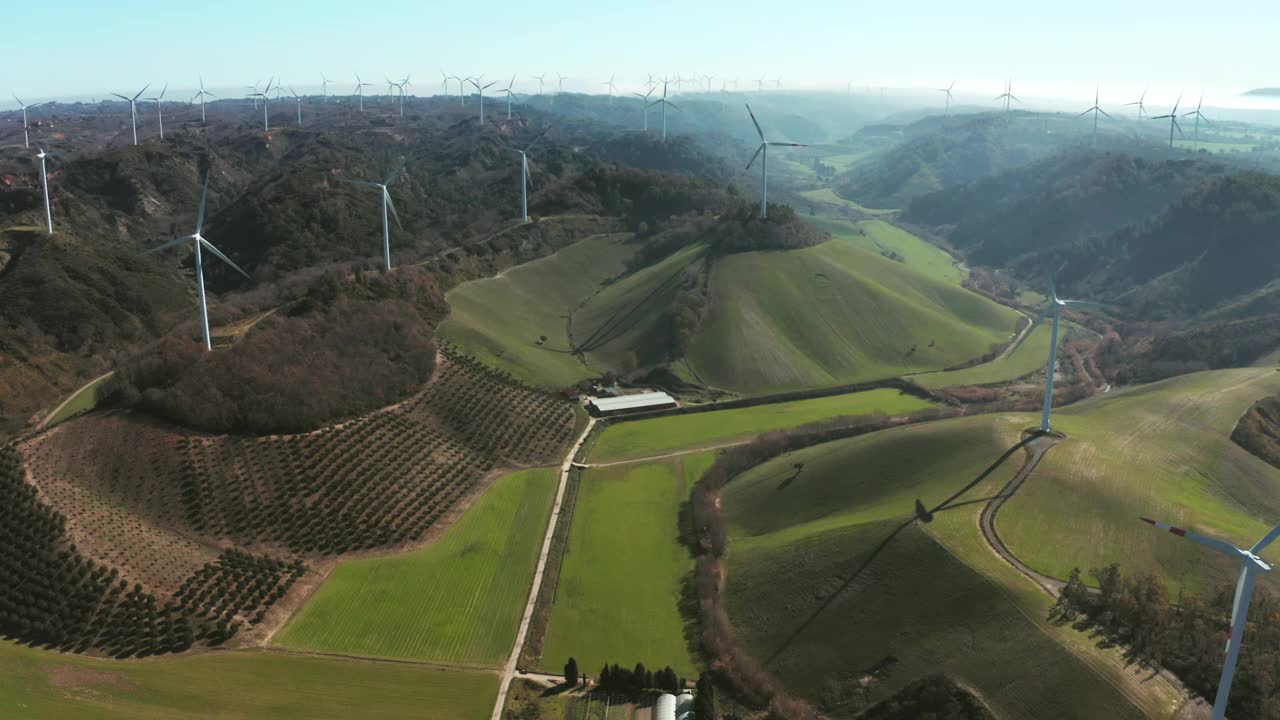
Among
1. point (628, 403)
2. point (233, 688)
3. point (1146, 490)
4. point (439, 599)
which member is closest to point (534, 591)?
point (439, 599)

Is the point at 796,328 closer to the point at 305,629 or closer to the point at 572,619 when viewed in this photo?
the point at 572,619

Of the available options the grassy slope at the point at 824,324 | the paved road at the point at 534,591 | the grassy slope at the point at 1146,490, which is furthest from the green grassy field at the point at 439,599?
the grassy slope at the point at 824,324

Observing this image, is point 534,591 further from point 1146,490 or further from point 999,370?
point 999,370

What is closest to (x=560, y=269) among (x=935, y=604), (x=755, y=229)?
(x=755, y=229)

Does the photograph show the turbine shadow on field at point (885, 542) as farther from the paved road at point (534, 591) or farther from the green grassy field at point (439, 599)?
the green grassy field at point (439, 599)

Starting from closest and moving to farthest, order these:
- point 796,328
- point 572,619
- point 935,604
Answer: point 935,604, point 572,619, point 796,328

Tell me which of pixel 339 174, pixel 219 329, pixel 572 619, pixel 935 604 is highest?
pixel 339 174

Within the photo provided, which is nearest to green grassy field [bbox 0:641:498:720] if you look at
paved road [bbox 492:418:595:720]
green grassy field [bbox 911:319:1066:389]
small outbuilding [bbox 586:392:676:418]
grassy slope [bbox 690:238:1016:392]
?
paved road [bbox 492:418:595:720]
